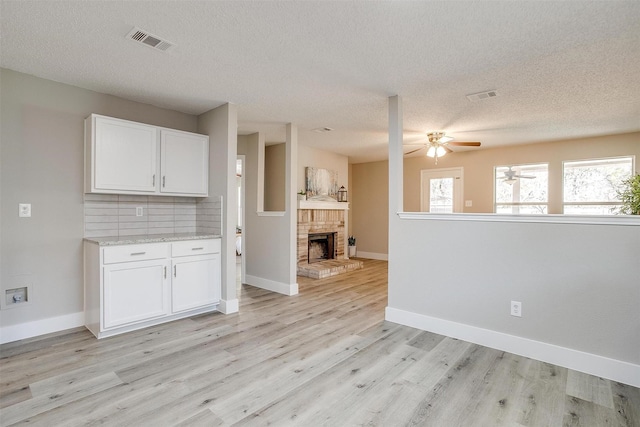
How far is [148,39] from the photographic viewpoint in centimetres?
230

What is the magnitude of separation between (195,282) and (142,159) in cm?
140

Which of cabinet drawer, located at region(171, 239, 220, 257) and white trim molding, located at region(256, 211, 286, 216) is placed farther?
white trim molding, located at region(256, 211, 286, 216)

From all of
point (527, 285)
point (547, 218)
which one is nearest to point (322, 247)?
point (527, 285)

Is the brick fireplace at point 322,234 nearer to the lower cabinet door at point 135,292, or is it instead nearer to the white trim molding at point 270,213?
the white trim molding at point 270,213

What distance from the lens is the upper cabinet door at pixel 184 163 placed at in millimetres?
3494

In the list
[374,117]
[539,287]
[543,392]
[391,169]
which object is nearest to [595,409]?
[543,392]

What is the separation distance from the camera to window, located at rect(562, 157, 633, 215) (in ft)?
17.1

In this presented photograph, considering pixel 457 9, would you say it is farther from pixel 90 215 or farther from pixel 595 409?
pixel 90 215

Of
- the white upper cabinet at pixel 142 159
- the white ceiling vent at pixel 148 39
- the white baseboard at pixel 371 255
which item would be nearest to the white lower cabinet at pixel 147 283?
the white upper cabinet at pixel 142 159

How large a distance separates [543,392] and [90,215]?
4142mm

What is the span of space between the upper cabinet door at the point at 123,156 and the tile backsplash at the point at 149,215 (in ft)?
1.15

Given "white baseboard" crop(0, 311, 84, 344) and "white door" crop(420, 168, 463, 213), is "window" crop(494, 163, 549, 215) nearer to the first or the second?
"white door" crop(420, 168, 463, 213)

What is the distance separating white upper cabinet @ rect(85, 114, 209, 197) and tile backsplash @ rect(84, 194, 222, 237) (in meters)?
0.24

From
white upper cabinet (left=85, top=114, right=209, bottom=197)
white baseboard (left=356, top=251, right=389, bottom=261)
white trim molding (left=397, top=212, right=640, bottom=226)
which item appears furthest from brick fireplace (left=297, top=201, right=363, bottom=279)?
white trim molding (left=397, top=212, right=640, bottom=226)
